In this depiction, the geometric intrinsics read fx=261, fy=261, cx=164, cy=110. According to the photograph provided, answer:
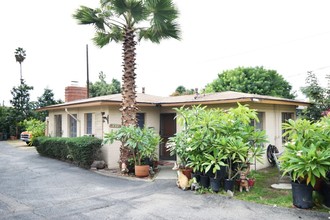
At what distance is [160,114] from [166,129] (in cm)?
82

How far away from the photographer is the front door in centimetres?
1266

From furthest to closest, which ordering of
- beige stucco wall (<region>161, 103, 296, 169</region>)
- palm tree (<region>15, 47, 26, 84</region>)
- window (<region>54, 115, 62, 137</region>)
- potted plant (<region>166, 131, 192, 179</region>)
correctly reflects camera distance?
palm tree (<region>15, 47, 26, 84</region>), window (<region>54, 115, 62, 137</region>), beige stucco wall (<region>161, 103, 296, 169</region>), potted plant (<region>166, 131, 192, 179</region>)

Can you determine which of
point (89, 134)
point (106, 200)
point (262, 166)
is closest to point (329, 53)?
point (262, 166)

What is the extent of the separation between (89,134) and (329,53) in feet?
64.9

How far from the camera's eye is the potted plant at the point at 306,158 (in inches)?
216

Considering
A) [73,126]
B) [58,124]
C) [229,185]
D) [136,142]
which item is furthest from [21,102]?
[229,185]

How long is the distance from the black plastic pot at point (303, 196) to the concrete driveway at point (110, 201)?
6.4 inches

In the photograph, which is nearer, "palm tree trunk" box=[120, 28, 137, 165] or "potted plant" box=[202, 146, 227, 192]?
"potted plant" box=[202, 146, 227, 192]

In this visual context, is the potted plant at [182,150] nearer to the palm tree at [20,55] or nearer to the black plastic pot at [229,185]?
the black plastic pot at [229,185]

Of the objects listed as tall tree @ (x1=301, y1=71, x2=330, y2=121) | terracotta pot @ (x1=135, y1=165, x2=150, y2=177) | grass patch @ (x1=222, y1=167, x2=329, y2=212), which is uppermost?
tall tree @ (x1=301, y1=71, x2=330, y2=121)

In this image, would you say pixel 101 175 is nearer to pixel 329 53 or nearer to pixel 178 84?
pixel 329 53

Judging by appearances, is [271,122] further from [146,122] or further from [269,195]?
[146,122]

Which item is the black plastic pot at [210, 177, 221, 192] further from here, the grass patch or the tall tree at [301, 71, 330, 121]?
the tall tree at [301, 71, 330, 121]

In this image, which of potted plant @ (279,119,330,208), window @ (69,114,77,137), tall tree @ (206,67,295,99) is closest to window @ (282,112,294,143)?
potted plant @ (279,119,330,208)
